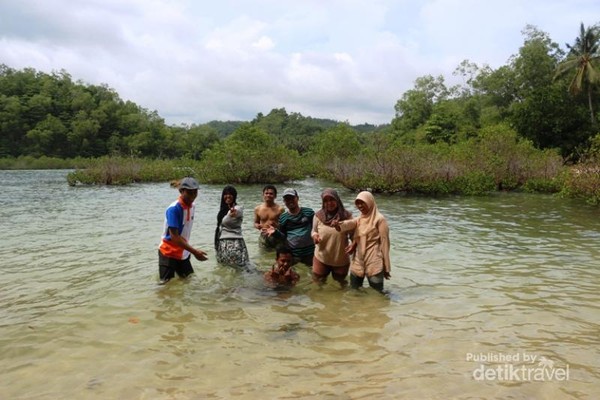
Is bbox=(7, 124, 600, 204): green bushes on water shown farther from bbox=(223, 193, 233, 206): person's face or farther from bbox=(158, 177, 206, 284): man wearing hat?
bbox=(158, 177, 206, 284): man wearing hat

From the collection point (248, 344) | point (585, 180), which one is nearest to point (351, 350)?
point (248, 344)

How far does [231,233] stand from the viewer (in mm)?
6934

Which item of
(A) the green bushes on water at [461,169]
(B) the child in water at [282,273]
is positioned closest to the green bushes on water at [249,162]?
(A) the green bushes on water at [461,169]

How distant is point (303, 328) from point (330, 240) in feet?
4.54

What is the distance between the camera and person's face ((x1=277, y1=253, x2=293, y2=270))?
20.4ft

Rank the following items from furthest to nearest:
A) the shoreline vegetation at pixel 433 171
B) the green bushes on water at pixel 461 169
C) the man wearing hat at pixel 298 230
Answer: the green bushes on water at pixel 461 169
the shoreline vegetation at pixel 433 171
the man wearing hat at pixel 298 230

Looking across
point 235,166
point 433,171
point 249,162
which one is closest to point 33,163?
point 235,166

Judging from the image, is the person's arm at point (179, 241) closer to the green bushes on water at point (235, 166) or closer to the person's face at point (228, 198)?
the person's face at point (228, 198)

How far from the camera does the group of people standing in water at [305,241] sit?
18.6 ft

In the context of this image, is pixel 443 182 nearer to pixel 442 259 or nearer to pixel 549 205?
pixel 549 205

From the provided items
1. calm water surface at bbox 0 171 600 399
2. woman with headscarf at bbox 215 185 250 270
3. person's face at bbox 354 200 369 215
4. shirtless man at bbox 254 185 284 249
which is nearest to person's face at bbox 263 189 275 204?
shirtless man at bbox 254 185 284 249

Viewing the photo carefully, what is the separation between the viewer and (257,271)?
7.07 m

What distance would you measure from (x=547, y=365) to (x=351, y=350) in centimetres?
184

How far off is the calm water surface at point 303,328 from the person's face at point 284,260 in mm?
408
